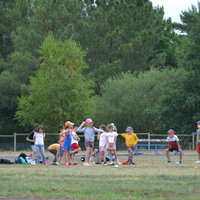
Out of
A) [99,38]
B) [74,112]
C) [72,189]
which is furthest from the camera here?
[99,38]

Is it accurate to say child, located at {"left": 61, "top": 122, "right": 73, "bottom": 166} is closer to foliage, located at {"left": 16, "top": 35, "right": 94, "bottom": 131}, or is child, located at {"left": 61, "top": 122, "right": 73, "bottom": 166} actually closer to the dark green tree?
foliage, located at {"left": 16, "top": 35, "right": 94, "bottom": 131}

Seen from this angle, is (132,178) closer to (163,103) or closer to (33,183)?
(33,183)

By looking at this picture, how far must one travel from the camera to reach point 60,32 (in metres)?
56.6

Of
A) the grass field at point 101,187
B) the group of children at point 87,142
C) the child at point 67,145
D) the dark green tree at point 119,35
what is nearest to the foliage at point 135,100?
the dark green tree at point 119,35

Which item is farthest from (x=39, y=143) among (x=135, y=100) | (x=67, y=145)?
(x=135, y=100)

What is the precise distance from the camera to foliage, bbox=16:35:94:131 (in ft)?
151

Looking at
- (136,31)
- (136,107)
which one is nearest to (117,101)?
(136,107)

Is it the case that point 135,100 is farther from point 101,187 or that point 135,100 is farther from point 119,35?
point 101,187

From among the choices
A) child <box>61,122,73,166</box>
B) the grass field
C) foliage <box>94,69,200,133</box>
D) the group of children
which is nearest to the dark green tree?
foliage <box>94,69,200,133</box>

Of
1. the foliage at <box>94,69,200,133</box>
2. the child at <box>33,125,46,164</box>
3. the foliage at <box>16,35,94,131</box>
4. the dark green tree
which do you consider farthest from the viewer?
the dark green tree

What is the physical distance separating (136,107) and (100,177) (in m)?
38.9

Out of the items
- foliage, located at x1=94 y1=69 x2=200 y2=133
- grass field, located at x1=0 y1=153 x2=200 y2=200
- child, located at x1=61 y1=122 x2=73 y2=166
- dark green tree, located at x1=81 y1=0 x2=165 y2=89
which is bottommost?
grass field, located at x1=0 y1=153 x2=200 y2=200

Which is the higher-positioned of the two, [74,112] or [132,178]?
[74,112]

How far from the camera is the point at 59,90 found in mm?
46156
